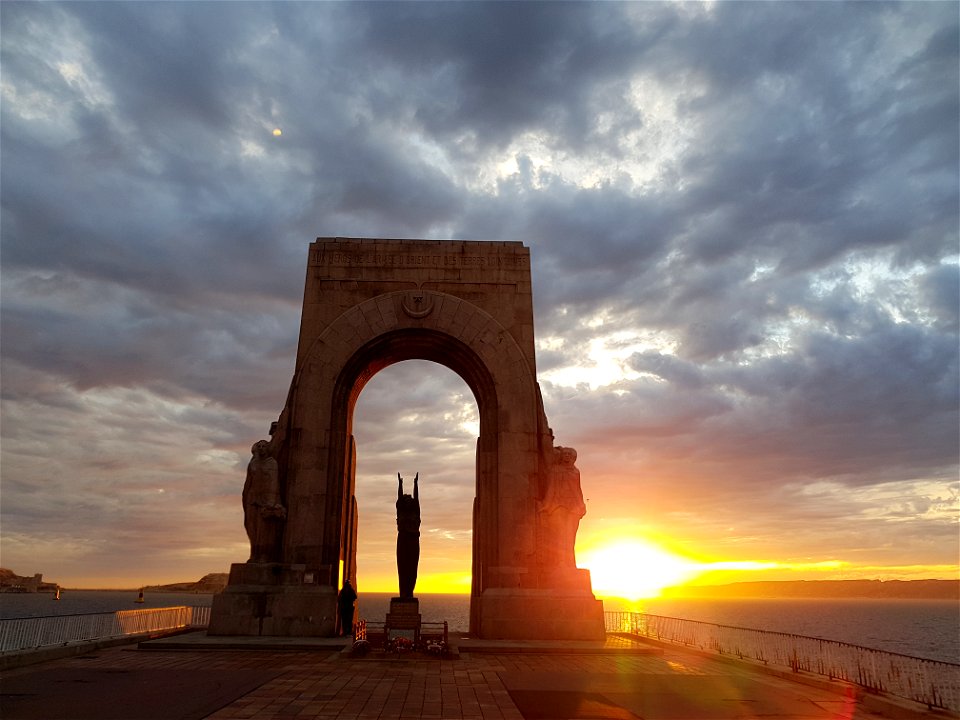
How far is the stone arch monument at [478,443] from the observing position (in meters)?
20.1

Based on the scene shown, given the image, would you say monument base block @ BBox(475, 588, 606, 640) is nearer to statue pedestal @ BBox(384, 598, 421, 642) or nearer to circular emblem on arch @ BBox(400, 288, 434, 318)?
statue pedestal @ BBox(384, 598, 421, 642)

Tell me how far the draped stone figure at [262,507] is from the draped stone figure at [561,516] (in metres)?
8.17

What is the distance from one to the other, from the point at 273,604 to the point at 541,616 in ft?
25.7

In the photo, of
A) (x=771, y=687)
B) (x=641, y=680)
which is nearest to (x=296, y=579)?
(x=641, y=680)

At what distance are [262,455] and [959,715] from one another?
18.3 meters

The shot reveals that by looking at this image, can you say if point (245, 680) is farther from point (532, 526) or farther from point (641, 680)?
point (532, 526)

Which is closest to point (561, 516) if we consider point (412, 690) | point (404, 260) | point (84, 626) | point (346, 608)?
point (346, 608)

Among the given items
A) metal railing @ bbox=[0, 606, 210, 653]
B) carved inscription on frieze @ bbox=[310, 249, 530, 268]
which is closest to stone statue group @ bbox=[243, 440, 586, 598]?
metal railing @ bbox=[0, 606, 210, 653]

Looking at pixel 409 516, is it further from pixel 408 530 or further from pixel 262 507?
pixel 262 507

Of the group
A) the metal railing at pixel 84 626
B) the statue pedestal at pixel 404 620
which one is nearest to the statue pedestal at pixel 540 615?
the statue pedestal at pixel 404 620

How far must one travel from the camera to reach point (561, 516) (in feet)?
69.8

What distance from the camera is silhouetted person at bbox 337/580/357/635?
20.8 m

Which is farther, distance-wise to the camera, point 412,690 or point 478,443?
point 478,443

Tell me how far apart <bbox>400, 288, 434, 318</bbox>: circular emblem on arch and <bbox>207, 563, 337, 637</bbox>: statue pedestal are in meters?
9.08
